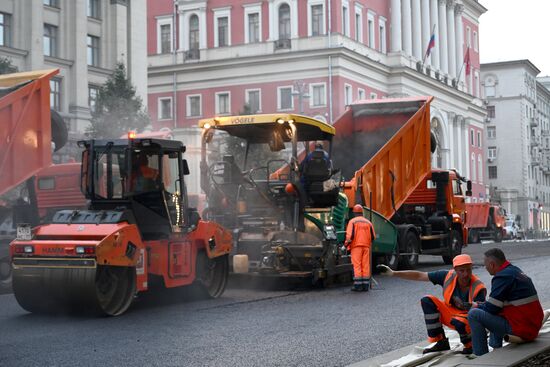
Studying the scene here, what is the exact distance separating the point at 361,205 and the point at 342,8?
149ft

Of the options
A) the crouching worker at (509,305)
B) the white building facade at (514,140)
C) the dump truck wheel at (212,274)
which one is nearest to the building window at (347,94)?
the dump truck wheel at (212,274)

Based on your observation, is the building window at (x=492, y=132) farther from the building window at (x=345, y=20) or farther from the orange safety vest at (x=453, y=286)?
the orange safety vest at (x=453, y=286)

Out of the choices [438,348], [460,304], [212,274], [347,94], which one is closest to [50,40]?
[347,94]

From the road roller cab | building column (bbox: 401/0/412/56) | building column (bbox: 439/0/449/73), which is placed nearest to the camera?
the road roller cab

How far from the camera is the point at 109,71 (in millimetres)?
45156

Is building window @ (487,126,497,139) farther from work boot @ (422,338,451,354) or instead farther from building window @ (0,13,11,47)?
work boot @ (422,338,451,354)

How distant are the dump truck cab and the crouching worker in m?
8.08

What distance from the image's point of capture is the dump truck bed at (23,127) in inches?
628

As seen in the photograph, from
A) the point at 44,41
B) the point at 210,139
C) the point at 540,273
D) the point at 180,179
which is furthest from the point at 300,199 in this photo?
the point at 44,41

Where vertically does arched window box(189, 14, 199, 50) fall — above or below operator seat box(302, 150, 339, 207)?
above

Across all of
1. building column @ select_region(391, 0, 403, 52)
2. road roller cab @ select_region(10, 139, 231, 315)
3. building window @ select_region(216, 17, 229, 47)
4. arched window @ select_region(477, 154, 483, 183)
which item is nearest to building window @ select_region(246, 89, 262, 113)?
building window @ select_region(216, 17, 229, 47)

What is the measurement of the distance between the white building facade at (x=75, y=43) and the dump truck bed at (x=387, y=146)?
21588 millimetres

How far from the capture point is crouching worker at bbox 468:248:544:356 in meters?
7.60

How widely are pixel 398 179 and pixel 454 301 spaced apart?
39.3 ft
